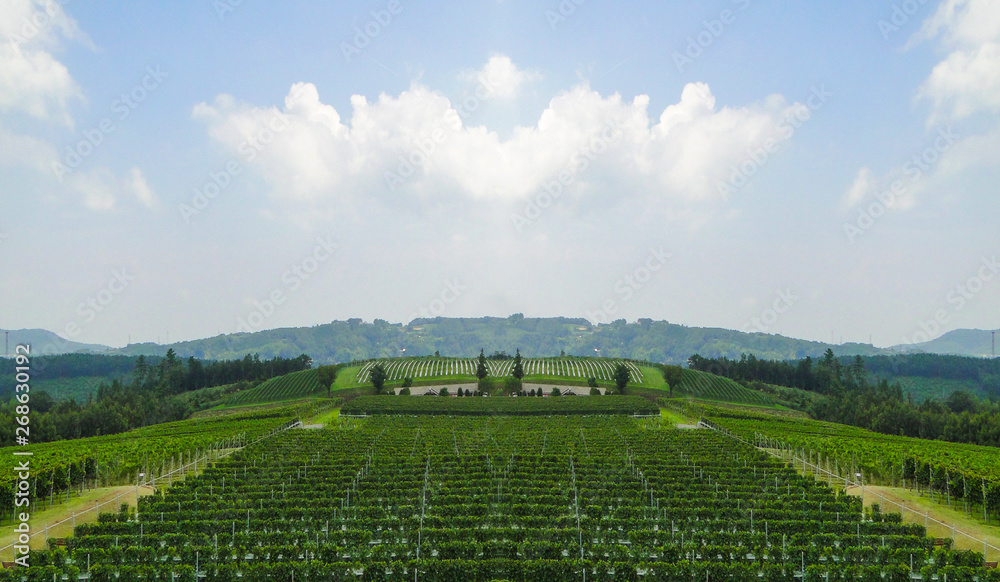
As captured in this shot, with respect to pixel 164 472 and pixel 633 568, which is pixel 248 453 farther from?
pixel 633 568

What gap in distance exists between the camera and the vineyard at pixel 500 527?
74.3 ft

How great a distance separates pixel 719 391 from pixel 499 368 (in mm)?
62517

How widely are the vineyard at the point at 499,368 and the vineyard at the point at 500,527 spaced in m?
95.5

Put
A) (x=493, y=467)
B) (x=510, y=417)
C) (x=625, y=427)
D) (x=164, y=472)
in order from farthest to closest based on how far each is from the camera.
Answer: (x=510, y=417)
(x=625, y=427)
(x=164, y=472)
(x=493, y=467)

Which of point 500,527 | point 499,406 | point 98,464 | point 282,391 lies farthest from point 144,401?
point 500,527

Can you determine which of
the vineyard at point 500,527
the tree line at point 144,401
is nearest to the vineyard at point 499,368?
the tree line at point 144,401

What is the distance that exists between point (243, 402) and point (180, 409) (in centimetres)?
1285

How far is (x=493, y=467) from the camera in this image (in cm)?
3938

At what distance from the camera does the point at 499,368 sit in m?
166

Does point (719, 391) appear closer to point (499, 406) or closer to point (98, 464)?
point (499, 406)

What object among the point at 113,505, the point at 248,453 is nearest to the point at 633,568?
the point at 113,505

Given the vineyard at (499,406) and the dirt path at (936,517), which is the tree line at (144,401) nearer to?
the vineyard at (499,406)

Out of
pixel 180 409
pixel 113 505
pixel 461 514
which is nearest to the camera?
pixel 461 514

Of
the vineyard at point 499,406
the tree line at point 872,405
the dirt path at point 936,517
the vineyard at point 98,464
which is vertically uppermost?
the vineyard at point 98,464
